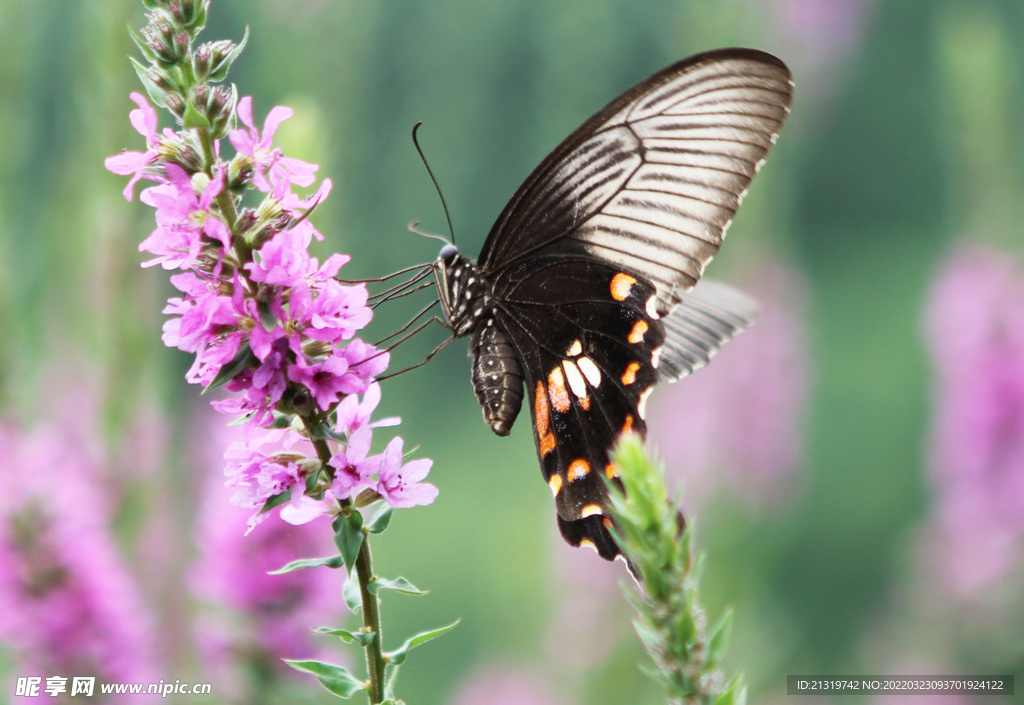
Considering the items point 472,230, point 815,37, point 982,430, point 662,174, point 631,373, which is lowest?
point 631,373

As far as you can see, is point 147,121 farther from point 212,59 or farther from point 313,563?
point 313,563

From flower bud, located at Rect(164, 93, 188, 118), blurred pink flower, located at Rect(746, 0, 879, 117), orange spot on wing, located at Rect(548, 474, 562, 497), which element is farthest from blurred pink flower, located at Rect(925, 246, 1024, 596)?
flower bud, located at Rect(164, 93, 188, 118)

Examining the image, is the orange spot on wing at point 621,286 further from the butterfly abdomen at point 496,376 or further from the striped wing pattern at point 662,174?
the butterfly abdomen at point 496,376

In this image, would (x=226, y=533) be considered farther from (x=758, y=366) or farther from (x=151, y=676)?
(x=758, y=366)

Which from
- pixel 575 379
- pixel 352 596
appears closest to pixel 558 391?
pixel 575 379

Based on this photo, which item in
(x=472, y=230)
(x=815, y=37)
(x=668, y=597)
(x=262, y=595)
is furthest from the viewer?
(x=472, y=230)

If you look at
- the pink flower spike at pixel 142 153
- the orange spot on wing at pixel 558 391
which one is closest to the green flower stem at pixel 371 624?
the pink flower spike at pixel 142 153

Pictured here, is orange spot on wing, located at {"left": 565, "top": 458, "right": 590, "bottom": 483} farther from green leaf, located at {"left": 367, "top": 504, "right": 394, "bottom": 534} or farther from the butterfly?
green leaf, located at {"left": 367, "top": 504, "right": 394, "bottom": 534}
